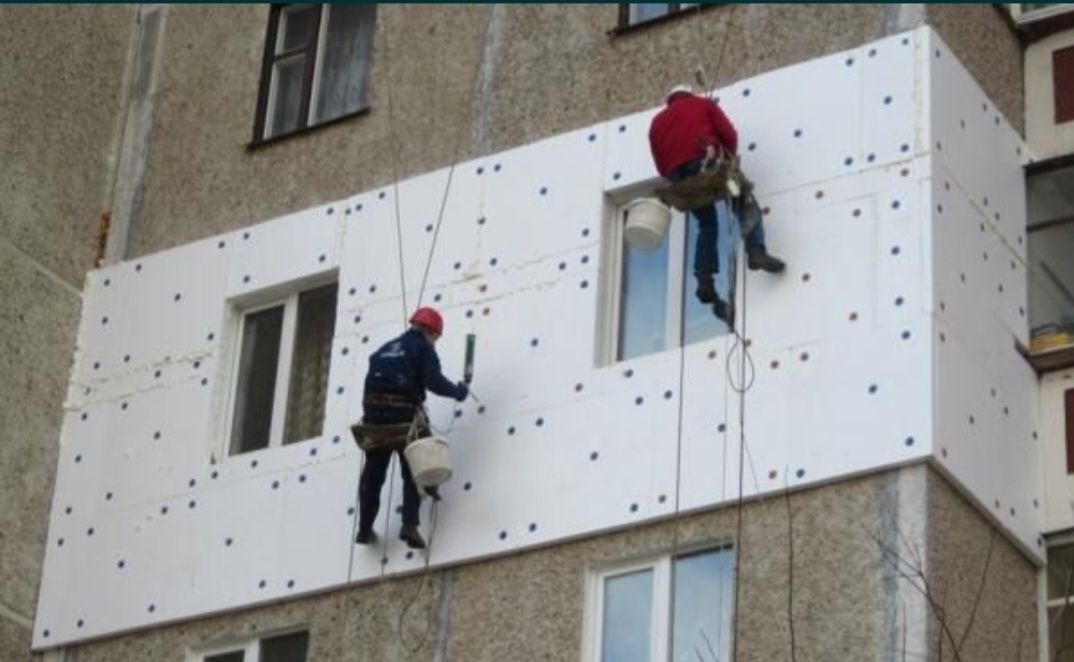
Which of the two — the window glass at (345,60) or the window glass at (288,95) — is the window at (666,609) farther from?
the window glass at (288,95)

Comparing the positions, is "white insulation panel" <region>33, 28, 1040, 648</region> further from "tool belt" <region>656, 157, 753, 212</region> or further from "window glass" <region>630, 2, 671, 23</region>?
"window glass" <region>630, 2, 671, 23</region>

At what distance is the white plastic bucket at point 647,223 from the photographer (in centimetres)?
1900

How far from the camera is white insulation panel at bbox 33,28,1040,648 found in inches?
728

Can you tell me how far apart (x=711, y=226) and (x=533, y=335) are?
145 centimetres

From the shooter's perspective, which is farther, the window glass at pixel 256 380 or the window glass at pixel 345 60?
the window glass at pixel 345 60

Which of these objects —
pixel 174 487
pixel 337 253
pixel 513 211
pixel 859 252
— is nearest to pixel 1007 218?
pixel 859 252

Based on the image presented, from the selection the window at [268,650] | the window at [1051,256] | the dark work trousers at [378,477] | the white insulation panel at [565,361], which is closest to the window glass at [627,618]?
the white insulation panel at [565,361]

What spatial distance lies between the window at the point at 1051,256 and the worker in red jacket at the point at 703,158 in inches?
77.2

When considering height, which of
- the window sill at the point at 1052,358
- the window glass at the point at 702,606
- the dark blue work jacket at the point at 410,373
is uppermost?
the window sill at the point at 1052,358

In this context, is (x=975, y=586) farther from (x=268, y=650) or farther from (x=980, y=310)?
(x=268, y=650)

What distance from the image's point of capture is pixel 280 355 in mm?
21406

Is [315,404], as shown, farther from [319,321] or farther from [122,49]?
[122,49]

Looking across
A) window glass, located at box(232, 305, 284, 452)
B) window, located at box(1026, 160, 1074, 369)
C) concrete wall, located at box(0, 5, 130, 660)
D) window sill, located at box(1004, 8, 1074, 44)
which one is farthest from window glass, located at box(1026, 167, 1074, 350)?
concrete wall, located at box(0, 5, 130, 660)

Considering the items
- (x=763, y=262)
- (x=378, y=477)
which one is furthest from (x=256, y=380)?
(x=763, y=262)
